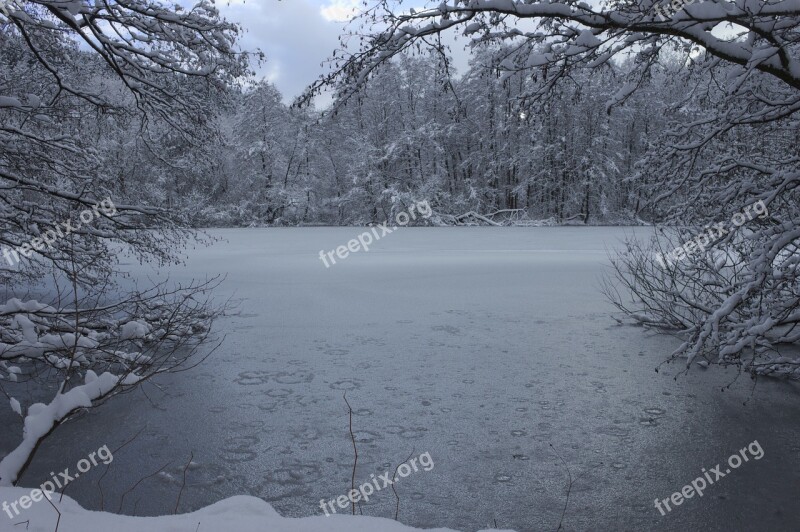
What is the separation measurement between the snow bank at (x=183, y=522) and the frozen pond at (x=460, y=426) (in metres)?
1.18

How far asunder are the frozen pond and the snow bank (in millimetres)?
1183

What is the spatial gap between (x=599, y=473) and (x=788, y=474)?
1.43 metres

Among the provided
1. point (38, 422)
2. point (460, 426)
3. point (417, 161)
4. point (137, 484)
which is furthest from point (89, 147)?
point (417, 161)

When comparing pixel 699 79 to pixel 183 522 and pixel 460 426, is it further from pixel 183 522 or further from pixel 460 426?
pixel 183 522

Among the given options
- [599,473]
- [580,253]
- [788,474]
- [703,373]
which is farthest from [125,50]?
[580,253]

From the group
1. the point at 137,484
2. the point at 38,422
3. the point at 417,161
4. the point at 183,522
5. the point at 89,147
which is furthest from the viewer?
the point at 417,161

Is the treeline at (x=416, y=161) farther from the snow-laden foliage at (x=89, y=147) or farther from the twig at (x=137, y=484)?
the twig at (x=137, y=484)

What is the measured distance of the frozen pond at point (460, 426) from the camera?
382cm

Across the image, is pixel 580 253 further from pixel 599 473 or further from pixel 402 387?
pixel 599 473

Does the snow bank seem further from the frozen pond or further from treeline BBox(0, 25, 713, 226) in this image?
treeline BBox(0, 25, 713, 226)

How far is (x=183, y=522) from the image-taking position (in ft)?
8.12

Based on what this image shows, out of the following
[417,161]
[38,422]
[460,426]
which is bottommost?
[460,426]

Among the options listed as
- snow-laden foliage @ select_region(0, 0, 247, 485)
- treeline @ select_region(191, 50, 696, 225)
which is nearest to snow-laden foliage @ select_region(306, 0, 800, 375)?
snow-laden foliage @ select_region(0, 0, 247, 485)

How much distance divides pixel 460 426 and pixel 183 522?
3.00 metres
